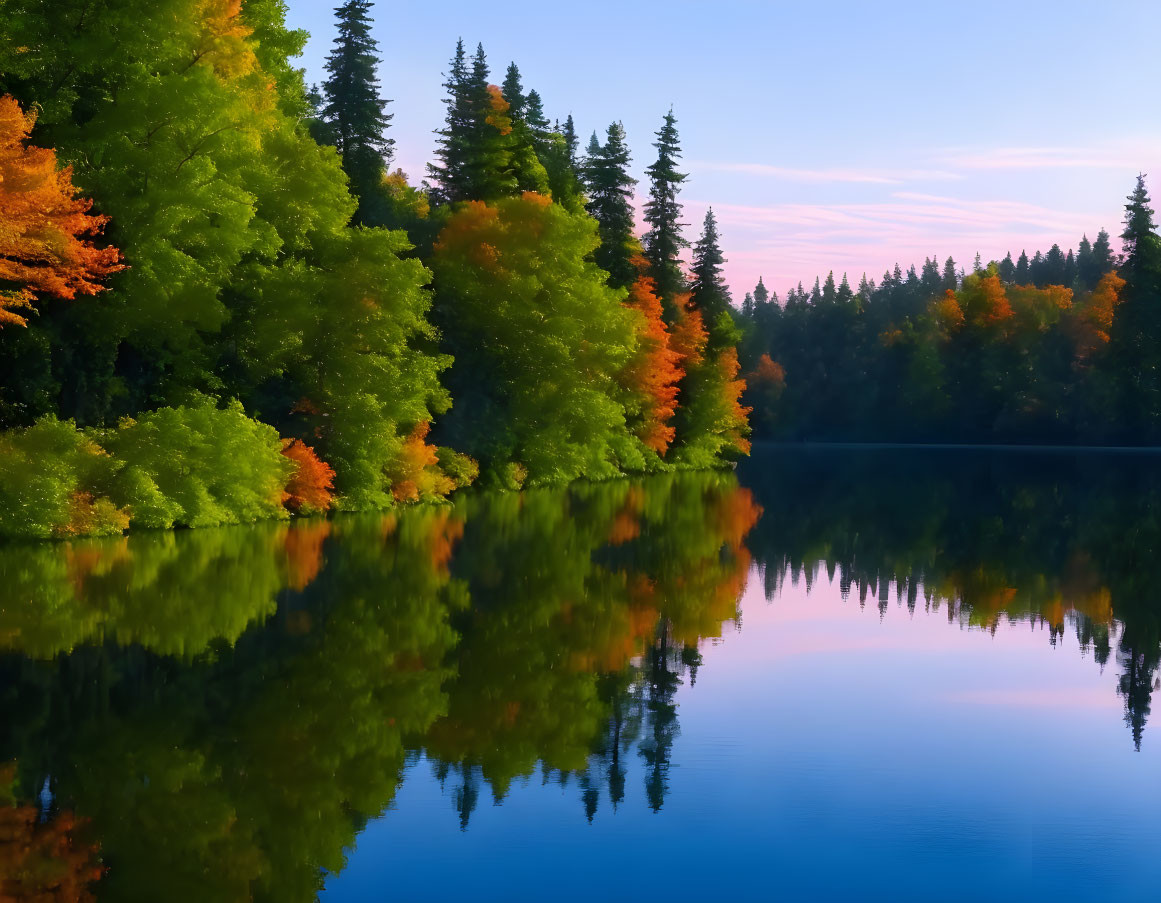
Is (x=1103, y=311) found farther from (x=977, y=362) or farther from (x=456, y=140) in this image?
(x=456, y=140)

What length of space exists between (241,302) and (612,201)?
128ft

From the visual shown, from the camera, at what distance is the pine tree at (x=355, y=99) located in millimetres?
60812

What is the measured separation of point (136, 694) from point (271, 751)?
2583 mm

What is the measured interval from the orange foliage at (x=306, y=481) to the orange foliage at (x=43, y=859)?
1029 inches

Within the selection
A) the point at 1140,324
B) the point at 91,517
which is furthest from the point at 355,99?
the point at 1140,324

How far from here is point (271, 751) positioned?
35.5 feet

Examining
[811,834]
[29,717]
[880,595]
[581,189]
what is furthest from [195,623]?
[581,189]

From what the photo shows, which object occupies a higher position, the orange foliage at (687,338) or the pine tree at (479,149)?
the pine tree at (479,149)

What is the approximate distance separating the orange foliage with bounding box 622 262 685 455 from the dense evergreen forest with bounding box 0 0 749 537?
19.8 ft

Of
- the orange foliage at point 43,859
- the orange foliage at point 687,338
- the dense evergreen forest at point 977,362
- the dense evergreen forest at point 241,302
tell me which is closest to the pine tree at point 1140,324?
the dense evergreen forest at point 977,362

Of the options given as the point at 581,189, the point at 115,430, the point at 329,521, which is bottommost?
the point at 329,521

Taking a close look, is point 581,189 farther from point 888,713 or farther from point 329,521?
point 888,713

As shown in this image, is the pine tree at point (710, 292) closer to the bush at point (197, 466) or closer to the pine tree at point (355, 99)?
the pine tree at point (355, 99)

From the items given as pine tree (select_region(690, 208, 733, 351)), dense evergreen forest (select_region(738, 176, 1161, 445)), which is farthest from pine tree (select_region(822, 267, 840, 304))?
pine tree (select_region(690, 208, 733, 351))
